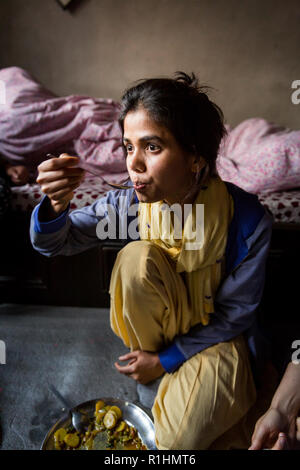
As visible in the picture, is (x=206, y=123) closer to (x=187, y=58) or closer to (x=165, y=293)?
(x=165, y=293)

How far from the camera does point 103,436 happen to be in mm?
886

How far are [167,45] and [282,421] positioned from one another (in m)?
2.17

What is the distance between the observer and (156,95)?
66 cm

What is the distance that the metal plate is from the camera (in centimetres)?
87

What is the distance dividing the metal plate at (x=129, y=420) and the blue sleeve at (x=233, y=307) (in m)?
0.18

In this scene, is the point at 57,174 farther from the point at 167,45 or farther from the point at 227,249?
the point at 167,45

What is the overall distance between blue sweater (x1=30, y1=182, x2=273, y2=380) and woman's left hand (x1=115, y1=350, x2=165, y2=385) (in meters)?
0.04

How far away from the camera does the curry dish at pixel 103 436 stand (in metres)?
0.86

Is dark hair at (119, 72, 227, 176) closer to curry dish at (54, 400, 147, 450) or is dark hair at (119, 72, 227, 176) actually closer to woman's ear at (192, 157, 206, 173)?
woman's ear at (192, 157, 206, 173)

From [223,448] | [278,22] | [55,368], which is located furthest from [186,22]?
[223,448]

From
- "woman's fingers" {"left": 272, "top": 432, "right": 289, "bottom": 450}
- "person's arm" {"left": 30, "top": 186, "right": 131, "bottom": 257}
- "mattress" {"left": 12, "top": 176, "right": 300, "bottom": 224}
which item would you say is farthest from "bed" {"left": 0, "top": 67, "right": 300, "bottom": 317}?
"woman's fingers" {"left": 272, "top": 432, "right": 289, "bottom": 450}

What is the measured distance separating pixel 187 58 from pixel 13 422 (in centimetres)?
221

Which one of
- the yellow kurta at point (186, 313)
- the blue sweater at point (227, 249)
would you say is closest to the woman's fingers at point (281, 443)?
the yellow kurta at point (186, 313)

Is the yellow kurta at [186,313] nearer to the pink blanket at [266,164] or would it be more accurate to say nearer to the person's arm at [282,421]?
the person's arm at [282,421]
